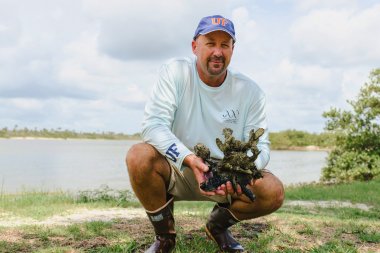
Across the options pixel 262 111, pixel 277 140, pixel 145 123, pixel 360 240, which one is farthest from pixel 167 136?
pixel 277 140

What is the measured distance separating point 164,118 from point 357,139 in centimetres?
1342

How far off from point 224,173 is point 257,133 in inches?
14.3

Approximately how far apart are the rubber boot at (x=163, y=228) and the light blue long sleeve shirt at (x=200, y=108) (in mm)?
539

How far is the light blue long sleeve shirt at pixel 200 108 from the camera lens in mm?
3553

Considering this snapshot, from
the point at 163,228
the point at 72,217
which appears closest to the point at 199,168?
the point at 163,228

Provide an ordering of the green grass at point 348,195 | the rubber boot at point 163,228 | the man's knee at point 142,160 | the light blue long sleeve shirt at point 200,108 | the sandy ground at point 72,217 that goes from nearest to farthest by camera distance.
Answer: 1. the man's knee at point 142,160
2. the light blue long sleeve shirt at point 200,108
3. the rubber boot at point 163,228
4. the sandy ground at point 72,217
5. the green grass at point 348,195

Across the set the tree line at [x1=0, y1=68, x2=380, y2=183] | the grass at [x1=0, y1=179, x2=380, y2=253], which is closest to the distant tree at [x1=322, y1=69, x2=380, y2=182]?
the tree line at [x1=0, y1=68, x2=380, y2=183]

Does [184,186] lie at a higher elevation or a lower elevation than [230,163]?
lower

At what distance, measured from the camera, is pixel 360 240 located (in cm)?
452

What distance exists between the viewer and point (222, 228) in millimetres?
Result: 3908

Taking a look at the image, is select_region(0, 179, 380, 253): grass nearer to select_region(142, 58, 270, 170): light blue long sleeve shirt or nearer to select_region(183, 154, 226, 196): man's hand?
select_region(183, 154, 226, 196): man's hand

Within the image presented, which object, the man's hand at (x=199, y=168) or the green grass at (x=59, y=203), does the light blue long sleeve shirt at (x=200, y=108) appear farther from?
the green grass at (x=59, y=203)

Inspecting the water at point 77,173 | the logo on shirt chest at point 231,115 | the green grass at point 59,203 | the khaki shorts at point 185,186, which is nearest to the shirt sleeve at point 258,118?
the logo on shirt chest at point 231,115

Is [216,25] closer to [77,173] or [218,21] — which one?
[218,21]
